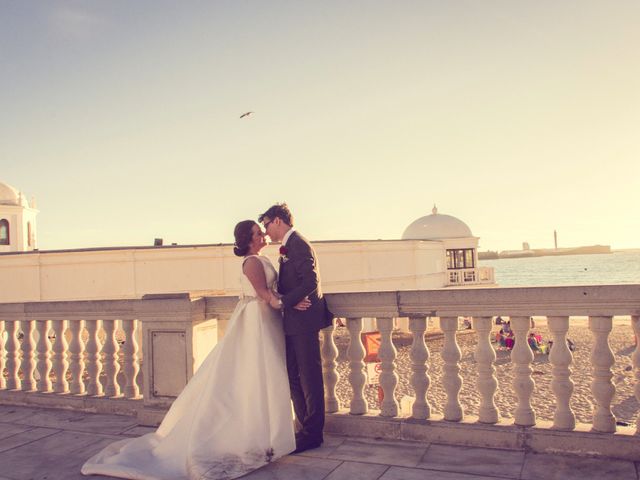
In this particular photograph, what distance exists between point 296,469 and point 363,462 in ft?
1.71

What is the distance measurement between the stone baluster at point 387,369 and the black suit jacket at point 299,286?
0.58 meters

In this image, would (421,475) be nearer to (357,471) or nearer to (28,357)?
(357,471)

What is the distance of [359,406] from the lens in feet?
16.4

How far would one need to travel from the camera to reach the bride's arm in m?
4.43

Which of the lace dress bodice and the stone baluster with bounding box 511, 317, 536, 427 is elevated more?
the lace dress bodice

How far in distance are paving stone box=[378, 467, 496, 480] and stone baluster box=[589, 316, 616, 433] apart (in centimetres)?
103

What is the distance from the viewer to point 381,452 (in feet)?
14.5

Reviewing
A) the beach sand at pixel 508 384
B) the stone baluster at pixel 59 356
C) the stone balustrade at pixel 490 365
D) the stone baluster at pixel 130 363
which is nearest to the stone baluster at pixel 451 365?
the stone balustrade at pixel 490 365

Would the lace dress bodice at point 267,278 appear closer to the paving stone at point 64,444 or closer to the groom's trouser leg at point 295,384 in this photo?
the groom's trouser leg at point 295,384

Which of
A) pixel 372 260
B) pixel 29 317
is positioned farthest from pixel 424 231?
pixel 29 317

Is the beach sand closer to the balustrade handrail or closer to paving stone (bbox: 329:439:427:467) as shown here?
paving stone (bbox: 329:439:427:467)

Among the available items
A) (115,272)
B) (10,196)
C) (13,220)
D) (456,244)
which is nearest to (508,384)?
(115,272)

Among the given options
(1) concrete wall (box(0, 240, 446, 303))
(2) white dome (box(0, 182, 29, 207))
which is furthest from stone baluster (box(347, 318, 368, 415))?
(2) white dome (box(0, 182, 29, 207))

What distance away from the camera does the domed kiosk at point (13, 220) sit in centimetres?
5372
